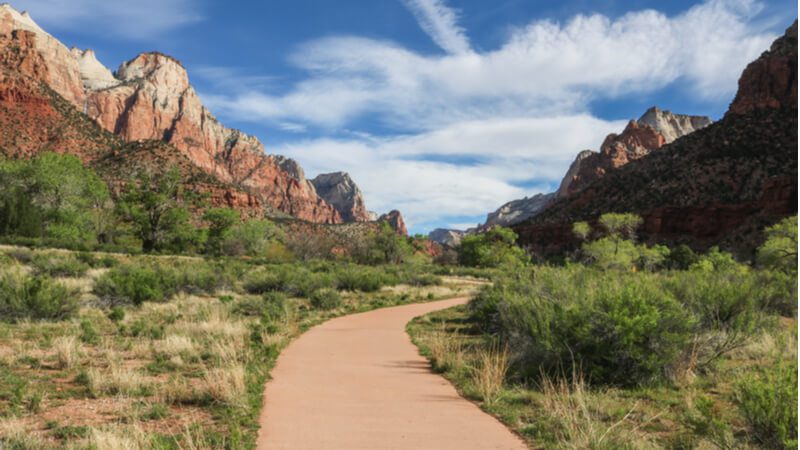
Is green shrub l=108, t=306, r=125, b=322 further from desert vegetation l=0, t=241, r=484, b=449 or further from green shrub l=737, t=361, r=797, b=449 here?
green shrub l=737, t=361, r=797, b=449

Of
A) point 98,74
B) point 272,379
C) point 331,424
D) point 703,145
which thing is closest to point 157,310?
point 272,379

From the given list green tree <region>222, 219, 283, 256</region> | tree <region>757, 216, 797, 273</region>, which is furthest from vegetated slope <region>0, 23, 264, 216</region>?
tree <region>757, 216, 797, 273</region>

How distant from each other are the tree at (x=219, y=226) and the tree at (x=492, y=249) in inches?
1397

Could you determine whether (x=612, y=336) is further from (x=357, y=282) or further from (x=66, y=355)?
(x=357, y=282)

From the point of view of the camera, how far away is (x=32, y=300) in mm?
14781

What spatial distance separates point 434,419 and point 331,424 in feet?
4.61

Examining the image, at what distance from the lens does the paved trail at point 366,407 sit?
567 cm

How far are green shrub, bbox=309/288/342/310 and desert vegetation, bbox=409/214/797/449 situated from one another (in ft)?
28.5

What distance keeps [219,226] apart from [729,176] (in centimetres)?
8109

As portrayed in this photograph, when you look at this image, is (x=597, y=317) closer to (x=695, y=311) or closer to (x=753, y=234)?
(x=695, y=311)

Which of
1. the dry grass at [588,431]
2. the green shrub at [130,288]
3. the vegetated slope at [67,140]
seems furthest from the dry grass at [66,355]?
the vegetated slope at [67,140]

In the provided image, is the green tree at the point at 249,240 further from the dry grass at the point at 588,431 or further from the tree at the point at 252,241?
the dry grass at the point at 588,431

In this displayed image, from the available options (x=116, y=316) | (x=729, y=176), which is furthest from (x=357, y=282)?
(x=729, y=176)

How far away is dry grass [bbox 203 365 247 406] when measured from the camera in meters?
6.81
